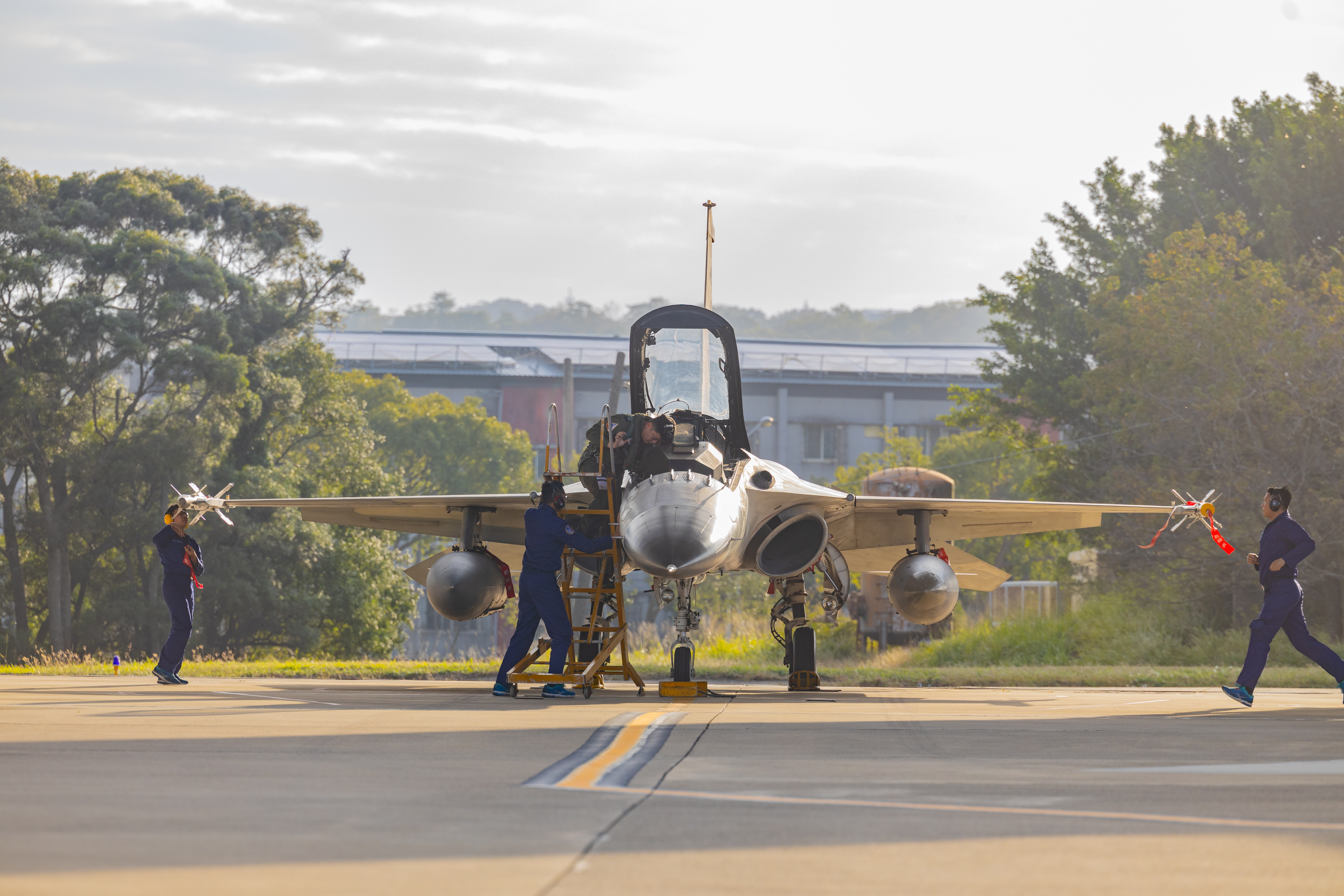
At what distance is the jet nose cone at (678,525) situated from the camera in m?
12.8

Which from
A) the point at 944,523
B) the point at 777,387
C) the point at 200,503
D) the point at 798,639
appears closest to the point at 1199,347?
the point at 944,523

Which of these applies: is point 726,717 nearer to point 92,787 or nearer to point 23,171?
Result: point 92,787

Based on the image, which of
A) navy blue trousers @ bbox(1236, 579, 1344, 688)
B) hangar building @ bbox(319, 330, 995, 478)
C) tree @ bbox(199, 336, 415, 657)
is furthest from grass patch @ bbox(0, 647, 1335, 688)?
hangar building @ bbox(319, 330, 995, 478)

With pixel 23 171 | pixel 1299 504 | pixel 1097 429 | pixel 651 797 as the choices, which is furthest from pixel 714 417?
pixel 23 171

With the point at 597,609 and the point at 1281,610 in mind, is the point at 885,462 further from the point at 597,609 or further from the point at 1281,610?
the point at 1281,610

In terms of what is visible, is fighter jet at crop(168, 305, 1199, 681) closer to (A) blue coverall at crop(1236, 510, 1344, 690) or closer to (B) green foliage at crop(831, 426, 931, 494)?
(A) blue coverall at crop(1236, 510, 1344, 690)

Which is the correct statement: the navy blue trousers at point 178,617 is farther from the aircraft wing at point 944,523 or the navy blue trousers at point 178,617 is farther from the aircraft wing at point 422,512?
the aircraft wing at point 944,523

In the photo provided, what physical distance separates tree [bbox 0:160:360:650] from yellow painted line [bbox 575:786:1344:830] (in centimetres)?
3858

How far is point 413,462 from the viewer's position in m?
69.5

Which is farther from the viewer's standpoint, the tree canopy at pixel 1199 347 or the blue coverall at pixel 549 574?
the tree canopy at pixel 1199 347

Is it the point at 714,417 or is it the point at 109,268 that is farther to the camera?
the point at 109,268

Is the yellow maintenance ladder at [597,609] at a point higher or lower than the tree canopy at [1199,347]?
lower

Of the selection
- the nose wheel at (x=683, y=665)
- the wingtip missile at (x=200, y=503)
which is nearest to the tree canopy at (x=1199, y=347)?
the nose wheel at (x=683, y=665)

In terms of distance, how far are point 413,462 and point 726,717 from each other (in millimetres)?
60167
